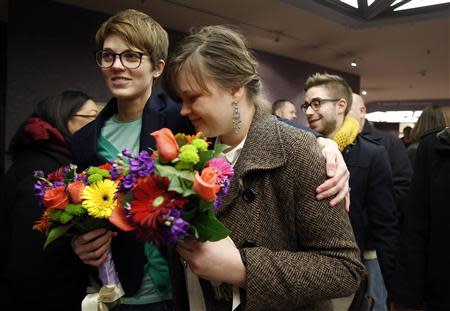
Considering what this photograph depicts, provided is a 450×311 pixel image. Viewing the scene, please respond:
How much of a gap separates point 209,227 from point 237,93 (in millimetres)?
470

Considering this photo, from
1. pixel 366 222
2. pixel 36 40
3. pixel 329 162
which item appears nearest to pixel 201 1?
pixel 36 40

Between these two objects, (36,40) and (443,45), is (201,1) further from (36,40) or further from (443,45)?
(443,45)

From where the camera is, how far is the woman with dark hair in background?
56.1 inches

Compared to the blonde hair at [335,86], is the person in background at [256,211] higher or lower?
lower

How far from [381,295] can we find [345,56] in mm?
6161

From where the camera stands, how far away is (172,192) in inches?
32.1

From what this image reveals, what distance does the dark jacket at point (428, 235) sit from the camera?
1790 mm

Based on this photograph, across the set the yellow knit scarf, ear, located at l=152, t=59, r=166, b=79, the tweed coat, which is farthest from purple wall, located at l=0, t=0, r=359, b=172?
the tweed coat

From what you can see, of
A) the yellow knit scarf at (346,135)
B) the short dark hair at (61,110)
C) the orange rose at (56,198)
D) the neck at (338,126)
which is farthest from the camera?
the neck at (338,126)

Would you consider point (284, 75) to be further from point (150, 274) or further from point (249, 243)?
point (249, 243)

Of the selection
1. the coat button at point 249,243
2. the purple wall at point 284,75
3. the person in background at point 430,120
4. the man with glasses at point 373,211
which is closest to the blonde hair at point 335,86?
the man with glasses at point 373,211

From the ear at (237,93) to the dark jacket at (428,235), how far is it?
114 cm

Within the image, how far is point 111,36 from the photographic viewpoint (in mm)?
1462

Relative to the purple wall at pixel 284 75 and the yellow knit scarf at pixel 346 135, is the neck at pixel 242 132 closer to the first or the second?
the yellow knit scarf at pixel 346 135
